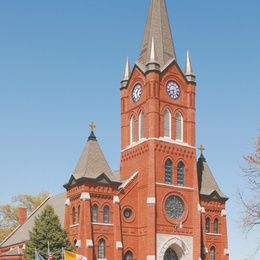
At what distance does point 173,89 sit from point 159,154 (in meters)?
7.77

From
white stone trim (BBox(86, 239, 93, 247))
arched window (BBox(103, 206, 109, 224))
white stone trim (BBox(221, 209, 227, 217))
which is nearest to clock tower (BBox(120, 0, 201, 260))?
arched window (BBox(103, 206, 109, 224))

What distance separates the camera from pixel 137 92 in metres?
62.9

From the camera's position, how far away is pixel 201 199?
6288cm

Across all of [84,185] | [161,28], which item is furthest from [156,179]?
[161,28]

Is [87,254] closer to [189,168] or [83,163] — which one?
[83,163]

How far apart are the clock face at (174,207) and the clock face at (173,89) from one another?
1084 centimetres

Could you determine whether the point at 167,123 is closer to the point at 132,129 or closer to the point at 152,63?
the point at 132,129

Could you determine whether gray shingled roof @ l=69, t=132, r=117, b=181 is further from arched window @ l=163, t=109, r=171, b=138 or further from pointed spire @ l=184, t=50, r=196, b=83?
pointed spire @ l=184, t=50, r=196, b=83

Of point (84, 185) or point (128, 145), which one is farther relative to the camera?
point (128, 145)

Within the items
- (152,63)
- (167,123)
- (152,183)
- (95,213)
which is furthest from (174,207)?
(152,63)

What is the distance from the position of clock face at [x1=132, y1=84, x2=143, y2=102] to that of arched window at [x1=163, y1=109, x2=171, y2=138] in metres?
3.55

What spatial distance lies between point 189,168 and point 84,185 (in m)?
12.2

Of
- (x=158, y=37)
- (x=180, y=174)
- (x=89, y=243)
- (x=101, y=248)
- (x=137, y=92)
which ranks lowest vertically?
(x=101, y=248)

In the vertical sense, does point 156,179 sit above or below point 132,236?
above
